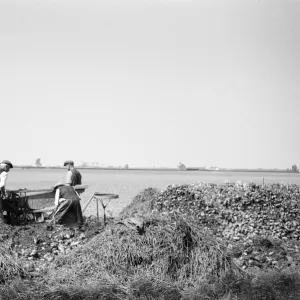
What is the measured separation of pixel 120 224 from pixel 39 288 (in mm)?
1937

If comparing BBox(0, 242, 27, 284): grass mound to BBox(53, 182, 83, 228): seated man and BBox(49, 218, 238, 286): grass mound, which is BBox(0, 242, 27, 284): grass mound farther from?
BBox(53, 182, 83, 228): seated man

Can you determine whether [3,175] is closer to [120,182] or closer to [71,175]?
[71,175]

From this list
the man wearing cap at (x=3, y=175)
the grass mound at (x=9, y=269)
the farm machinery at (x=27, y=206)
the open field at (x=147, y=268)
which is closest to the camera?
the open field at (x=147, y=268)

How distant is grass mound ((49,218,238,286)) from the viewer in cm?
854

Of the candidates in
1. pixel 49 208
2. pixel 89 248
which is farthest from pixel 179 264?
pixel 49 208

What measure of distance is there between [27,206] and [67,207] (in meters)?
1.40

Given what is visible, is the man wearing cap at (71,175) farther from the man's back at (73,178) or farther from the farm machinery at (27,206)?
the farm machinery at (27,206)

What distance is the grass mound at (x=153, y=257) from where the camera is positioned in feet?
28.0

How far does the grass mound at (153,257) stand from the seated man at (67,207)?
208 inches

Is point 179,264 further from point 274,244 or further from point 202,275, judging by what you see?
point 274,244

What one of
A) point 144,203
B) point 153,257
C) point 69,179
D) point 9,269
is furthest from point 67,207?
point 153,257

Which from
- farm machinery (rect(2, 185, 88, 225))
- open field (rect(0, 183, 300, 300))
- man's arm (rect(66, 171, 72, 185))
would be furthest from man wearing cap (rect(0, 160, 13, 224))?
open field (rect(0, 183, 300, 300))

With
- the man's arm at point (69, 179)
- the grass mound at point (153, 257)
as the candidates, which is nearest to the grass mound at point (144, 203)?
the man's arm at point (69, 179)

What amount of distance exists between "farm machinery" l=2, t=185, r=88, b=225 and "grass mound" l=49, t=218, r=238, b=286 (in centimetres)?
593
